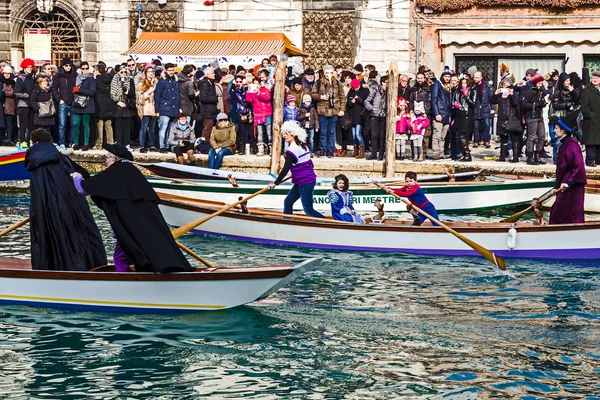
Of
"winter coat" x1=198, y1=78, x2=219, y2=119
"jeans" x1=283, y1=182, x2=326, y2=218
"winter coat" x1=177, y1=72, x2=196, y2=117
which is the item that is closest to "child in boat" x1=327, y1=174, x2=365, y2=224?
"jeans" x1=283, y1=182, x2=326, y2=218

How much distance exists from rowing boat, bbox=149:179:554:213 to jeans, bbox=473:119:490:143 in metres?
2.65

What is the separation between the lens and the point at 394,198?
67.0ft

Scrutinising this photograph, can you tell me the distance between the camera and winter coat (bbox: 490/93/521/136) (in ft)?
69.8

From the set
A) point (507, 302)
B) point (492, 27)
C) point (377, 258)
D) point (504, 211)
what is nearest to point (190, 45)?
point (492, 27)

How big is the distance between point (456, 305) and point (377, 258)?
3.03m

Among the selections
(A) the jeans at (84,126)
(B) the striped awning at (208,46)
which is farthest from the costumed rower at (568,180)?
(B) the striped awning at (208,46)

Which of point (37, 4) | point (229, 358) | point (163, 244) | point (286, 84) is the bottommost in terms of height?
point (229, 358)

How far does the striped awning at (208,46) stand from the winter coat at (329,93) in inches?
304

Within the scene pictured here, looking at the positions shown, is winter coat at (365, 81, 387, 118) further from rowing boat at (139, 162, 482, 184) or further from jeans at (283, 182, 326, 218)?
jeans at (283, 182, 326, 218)

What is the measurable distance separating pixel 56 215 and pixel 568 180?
708 cm

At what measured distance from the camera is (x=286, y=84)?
2356 centimetres

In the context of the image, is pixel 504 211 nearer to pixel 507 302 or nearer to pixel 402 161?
pixel 402 161

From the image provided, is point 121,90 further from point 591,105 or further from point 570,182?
point 570,182

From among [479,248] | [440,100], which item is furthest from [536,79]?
[479,248]
